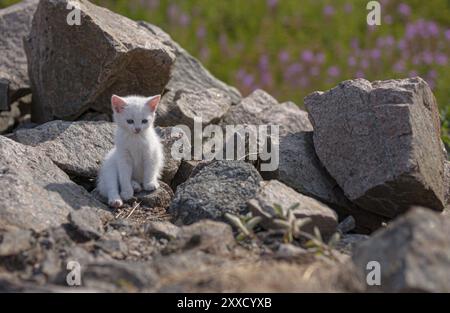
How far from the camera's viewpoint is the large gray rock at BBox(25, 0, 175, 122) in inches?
275

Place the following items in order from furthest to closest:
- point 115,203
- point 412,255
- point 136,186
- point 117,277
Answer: point 136,186, point 115,203, point 117,277, point 412,255

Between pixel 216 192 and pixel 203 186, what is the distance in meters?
0.14

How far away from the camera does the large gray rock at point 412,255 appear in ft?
13.4

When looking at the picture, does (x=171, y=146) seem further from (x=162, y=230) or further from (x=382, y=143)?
(x=382, y=143)

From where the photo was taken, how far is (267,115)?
795cm

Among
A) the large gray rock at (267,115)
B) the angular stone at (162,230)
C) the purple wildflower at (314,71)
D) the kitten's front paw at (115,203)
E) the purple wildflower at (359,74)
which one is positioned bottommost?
the kitten's front paw at (115,203)

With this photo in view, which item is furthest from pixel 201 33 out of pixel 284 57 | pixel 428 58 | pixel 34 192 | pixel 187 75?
pixel 34 192

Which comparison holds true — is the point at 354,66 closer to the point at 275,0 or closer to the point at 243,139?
the point at 275,0

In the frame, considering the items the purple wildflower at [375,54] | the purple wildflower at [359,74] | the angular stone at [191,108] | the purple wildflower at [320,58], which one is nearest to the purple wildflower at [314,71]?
the purple wildflower at [320,58]

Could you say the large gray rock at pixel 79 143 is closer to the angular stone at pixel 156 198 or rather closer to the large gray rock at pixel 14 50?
the angular stone at pixel 156 198

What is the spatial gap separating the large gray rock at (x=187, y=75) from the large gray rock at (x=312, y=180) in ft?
7.01

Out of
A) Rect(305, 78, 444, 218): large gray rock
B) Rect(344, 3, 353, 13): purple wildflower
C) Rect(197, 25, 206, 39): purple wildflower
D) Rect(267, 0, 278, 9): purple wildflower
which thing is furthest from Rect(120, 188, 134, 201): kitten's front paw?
Rect(344, 3, 353, 13): purple wildflower

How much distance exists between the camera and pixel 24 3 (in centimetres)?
902

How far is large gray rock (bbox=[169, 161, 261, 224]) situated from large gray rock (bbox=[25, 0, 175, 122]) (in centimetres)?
173
